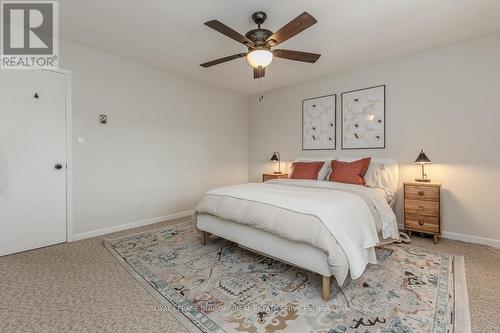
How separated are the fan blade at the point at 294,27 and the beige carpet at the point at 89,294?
7.94 ft

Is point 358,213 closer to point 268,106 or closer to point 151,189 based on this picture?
point 151,189

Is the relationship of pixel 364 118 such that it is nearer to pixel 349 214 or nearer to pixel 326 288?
pixel 349 214

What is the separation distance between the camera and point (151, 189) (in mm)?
3902

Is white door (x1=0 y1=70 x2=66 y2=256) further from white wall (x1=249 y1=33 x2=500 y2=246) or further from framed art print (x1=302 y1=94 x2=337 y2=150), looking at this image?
white wall (x1=249 y1=33 x2=500 y2=246)

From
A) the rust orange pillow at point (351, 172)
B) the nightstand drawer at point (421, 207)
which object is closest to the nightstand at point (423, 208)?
the nightstand drawer at point (421, 207)

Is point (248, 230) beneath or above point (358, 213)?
beneath

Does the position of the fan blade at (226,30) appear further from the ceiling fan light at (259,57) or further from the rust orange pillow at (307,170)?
the rust orange pillow at (307,170)

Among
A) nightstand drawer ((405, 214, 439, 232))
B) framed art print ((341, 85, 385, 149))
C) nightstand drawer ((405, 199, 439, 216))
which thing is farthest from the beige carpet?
framed art print ((341, 85, 385, 149))

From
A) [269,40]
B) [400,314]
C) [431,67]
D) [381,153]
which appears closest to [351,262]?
[400,314]

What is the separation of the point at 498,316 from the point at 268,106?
173 inches

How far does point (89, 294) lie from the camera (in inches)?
74.8

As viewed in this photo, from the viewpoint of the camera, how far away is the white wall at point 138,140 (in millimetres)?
3201

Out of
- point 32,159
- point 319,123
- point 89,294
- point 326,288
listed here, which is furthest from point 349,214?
point 32,159

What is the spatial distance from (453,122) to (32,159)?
201 inches
